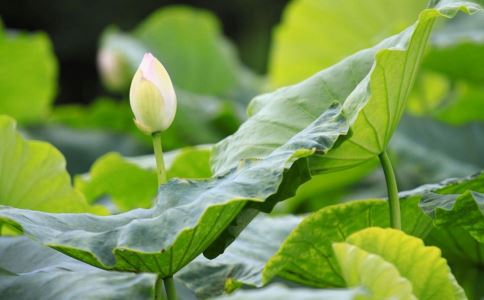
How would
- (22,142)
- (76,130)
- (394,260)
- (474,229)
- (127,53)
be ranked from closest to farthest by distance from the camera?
1. (394,260)
2. (474,229)
3. (22,142)
4. (76,130)
5. (127,53)

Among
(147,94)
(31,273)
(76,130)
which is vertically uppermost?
(147,94)

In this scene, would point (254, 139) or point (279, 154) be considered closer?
point (279, 154)

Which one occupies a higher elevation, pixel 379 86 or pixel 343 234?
pixel 379 86

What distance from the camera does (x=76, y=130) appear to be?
2.61m

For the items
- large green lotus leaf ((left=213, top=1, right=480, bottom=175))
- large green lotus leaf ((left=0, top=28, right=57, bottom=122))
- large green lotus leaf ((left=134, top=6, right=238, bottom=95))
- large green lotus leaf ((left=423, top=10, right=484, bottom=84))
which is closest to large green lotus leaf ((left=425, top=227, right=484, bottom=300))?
large green lotus leaf ((left=213, top=1, right=480, bottom=175))

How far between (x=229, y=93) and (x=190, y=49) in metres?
0.35

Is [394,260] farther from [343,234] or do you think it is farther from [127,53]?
[127,53]

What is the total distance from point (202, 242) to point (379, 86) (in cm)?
20

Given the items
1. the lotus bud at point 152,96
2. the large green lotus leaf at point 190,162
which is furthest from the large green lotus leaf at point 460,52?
the lotus bud at point 152,96

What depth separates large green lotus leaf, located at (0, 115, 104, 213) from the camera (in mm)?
1131

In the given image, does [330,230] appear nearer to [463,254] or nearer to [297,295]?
[463,254]

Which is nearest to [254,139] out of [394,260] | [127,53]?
[394,260]

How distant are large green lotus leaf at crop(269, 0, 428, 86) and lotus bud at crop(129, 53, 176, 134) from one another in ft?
4.92

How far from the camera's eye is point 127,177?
160 centimetres
